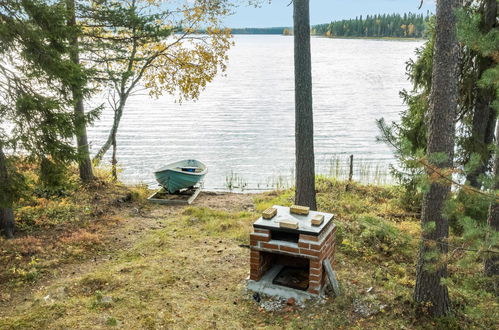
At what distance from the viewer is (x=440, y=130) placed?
530 centimetres

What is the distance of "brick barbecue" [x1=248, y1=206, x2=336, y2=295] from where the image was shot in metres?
5.91

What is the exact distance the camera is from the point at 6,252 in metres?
7.45

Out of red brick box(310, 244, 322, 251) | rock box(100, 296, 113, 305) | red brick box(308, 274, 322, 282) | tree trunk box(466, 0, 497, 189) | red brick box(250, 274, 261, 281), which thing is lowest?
red brick box(250, 274, 261, 281)

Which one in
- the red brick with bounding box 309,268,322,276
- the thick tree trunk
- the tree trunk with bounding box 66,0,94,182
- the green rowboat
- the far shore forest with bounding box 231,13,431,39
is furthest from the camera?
the far shore forest with bounding box 231,13,431,39

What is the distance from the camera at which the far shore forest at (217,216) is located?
5.15 metres

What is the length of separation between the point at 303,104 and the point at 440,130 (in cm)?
368

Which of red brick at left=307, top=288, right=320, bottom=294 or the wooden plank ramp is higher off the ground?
red brick at left=307, top=288, right=320, bottom=294

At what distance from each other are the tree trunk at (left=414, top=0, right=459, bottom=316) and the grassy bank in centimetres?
34

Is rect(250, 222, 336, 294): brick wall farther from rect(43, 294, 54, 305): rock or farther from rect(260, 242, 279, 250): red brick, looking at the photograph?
rect(43, 294, 54, 305): rock

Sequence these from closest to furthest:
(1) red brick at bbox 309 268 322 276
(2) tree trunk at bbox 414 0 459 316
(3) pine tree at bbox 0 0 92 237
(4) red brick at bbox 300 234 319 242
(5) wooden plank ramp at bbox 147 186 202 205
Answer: (2) tree trunk at bbox 414 0 459 316 → (4) red brick at bbox 300 234 319 242 → (1) red brick at bbox 309 268 322 276 → (3) pine tree at bbox 0 0 92 237 → (5) wooden plank ramp at bbox 147 186 202 205

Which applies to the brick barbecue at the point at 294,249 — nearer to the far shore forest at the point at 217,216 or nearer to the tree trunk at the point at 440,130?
the far shore forest at the point at 217,216

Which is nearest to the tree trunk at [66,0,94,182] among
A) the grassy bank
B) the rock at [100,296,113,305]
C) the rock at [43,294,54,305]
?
the grassy bank

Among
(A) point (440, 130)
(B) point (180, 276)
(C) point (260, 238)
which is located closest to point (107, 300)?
(B) point (180, 276)

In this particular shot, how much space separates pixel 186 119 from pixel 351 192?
19474mm
